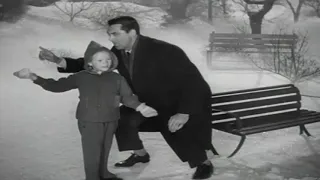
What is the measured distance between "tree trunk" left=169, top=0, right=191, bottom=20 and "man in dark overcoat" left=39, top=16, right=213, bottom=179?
0.54 meters

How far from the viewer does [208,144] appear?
2.46m

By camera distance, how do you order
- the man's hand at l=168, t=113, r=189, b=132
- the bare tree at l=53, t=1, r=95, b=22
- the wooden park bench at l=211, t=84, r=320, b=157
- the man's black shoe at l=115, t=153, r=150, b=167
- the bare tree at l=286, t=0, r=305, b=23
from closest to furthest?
1. the man's hand at l=168, t=113, r=189, b=132
2. the man's black shoe at l=115, t=153, r=150, b=167
3. the wooden park bench at l=211, t=84, r=320, b=157
4. the bare tree at l=53, t=1, r=95, b=22
5. the bare tree at l=286, t=0, r=305, b=23

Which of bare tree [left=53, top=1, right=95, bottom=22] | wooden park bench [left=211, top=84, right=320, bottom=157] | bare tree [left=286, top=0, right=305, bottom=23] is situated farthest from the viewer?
bare tree [left=286, top=0, right=305, bottom=23]

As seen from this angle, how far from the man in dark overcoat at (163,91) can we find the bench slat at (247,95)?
0.26 m

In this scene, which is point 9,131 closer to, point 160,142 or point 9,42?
point 9,42

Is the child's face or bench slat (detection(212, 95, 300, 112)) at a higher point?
the child's face

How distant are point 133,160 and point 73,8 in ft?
3.56

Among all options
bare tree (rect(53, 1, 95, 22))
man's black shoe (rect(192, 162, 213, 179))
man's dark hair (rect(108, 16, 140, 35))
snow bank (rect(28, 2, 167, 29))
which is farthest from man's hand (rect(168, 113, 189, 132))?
bare tree (rect(53, 1, 95, 22))

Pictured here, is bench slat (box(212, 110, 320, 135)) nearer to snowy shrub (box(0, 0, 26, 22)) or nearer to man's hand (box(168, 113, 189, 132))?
man's hand (box(168, 113, 189, 132))

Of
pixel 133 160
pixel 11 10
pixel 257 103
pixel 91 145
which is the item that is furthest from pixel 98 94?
pixel 257 103

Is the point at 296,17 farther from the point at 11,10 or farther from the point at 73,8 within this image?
the point at 11,10

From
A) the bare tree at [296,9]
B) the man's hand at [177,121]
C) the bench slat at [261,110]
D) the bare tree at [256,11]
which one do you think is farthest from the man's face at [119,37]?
the bare tree at [296,9]

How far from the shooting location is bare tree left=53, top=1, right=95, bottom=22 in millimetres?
2773

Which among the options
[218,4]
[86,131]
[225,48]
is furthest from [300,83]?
[86,131]
